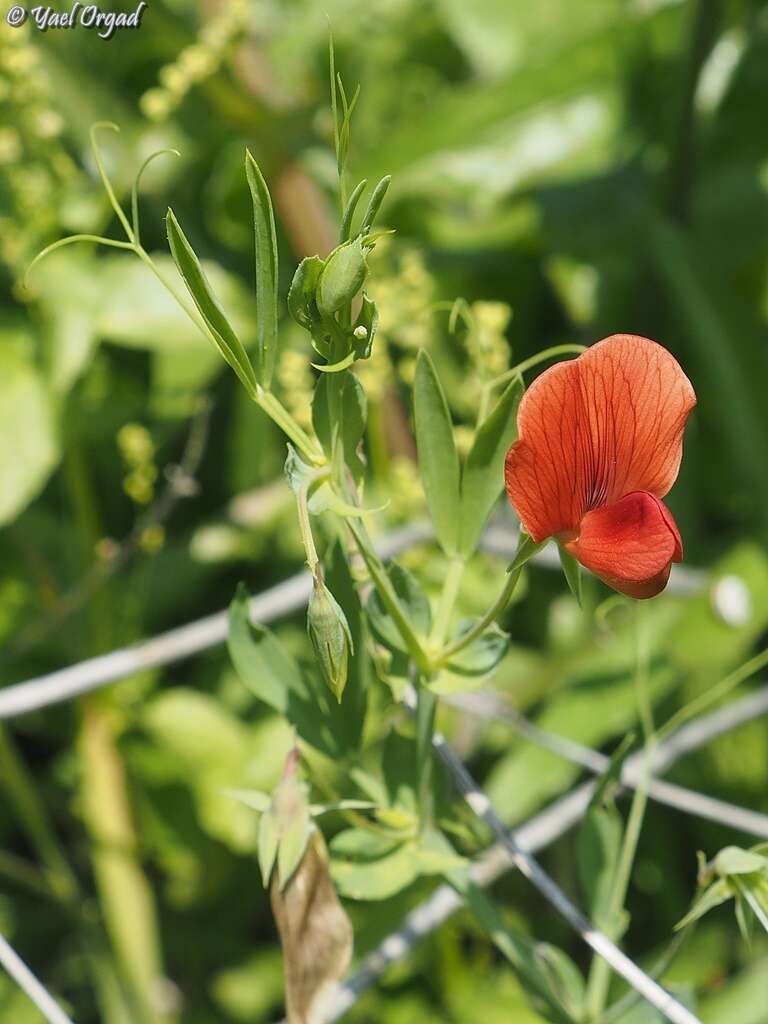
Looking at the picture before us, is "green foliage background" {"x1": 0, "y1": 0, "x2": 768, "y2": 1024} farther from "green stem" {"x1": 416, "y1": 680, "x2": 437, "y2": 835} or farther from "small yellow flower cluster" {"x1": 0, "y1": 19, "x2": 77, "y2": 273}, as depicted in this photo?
"green stem" {"x1": 416, "y1": 680, "x2": 437, "y2": 835}

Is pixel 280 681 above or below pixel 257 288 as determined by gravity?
below

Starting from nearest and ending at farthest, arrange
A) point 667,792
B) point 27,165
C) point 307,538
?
1. point 307,538
2. point 667,792
3. point 27,165

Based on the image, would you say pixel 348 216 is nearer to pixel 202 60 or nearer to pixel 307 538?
pixel 307 538

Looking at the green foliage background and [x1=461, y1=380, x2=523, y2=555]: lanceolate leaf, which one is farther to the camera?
the green foliage background

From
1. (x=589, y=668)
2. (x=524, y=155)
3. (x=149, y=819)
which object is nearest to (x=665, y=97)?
(x=524, y=155)

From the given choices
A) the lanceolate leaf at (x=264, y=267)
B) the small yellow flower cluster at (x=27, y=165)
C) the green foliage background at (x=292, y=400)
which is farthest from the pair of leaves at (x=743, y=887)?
the small yellow flower cluster at (x=27, y=165)

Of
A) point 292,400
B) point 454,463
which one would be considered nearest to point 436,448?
point 454,463

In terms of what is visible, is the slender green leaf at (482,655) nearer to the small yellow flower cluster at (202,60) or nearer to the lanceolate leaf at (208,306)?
the lanceolate leaf at (208,306)

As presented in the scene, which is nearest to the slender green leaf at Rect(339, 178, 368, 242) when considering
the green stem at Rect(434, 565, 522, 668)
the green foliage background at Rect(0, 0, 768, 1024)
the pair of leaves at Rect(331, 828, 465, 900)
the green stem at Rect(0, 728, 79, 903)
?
the green stem at Rect(434, 565, 522, 668)
